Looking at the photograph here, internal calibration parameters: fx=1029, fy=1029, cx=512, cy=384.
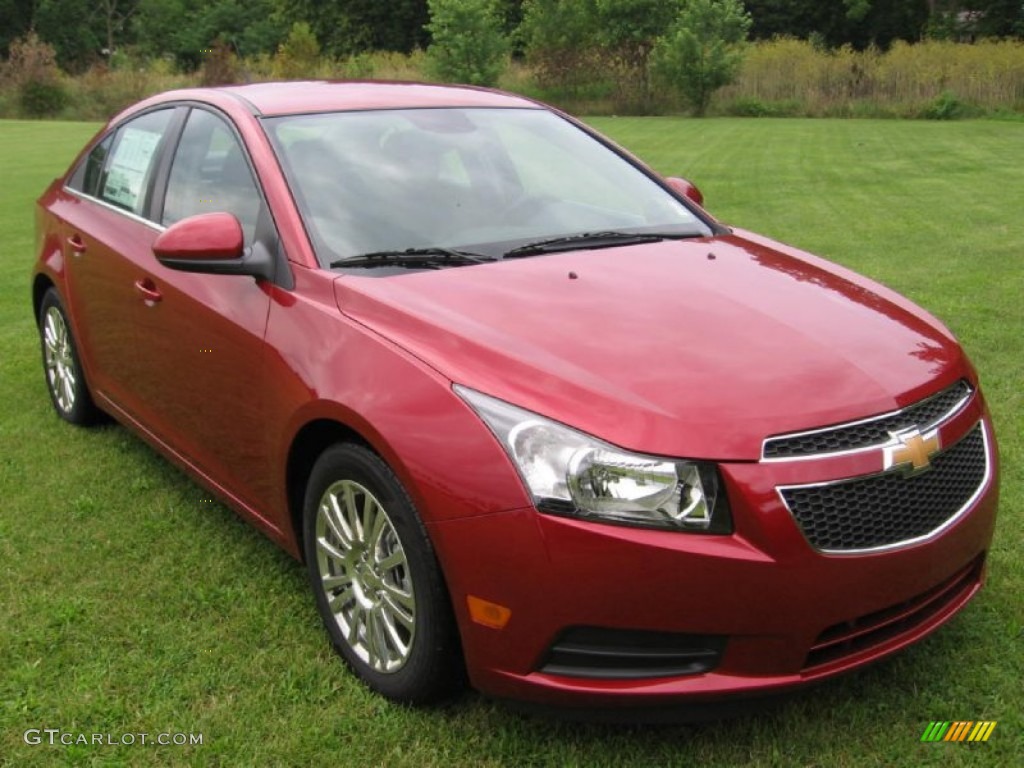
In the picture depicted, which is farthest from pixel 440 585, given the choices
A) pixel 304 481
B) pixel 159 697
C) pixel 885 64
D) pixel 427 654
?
pixel 885 64

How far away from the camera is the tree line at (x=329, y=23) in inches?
2469

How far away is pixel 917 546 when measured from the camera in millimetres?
2402

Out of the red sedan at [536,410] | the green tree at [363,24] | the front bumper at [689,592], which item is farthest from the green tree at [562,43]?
the front bumper at [689,592]

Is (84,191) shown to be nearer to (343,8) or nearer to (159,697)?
(159,697)

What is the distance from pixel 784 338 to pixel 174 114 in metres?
2.69

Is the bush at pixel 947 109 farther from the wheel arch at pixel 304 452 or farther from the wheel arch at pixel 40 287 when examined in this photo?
the wheel arch at pixel 304 452

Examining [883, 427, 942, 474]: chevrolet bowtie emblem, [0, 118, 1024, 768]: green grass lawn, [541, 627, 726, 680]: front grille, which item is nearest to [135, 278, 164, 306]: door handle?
[0, 118, 1024, 768]: green grass lawn

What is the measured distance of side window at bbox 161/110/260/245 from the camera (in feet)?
11.2

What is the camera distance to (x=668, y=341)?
2605mm

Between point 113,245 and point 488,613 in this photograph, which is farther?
point 113,245

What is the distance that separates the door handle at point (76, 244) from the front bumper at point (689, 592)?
2.76m

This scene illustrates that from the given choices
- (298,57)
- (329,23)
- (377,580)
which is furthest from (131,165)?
(329,23)

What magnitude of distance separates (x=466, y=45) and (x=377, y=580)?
41.9m

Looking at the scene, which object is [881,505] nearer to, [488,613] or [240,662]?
[488,613]
